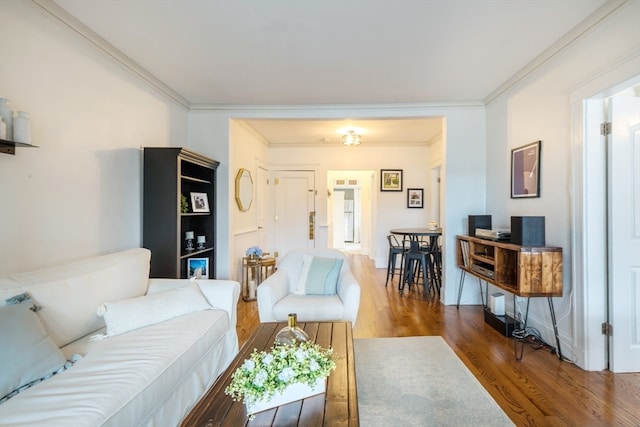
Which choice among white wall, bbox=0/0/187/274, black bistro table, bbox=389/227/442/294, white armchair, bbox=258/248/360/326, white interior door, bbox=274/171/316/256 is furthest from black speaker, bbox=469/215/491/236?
white wall, bbox=0/0/187/274

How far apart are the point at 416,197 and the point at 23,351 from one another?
18.9ft

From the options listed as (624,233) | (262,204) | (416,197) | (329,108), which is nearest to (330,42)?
(329,108)

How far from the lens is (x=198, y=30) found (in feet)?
7.18

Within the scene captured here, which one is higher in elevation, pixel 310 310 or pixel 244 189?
pixel 244 189

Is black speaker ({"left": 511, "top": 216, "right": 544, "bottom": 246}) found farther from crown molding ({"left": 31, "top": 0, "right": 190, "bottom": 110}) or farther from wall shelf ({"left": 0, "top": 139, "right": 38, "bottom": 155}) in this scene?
crown molding ({"left": 31, "top": 0, "right": 190, "bottom": 110})

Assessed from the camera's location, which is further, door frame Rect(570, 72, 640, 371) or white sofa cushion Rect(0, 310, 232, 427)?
door frame Rect(570, 72, 640, 371)

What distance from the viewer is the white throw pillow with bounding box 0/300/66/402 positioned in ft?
4.04

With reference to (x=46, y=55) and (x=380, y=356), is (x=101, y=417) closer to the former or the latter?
(x=380, y=356)

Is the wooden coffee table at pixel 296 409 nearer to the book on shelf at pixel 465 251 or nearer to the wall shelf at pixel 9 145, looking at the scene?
the wall shelf at pixel 9 145

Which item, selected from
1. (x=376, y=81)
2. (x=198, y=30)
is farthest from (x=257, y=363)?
(x=376, y=81)

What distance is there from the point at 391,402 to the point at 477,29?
2578mm

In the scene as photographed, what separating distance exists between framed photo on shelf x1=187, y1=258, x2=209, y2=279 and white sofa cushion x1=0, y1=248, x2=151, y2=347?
1313mm

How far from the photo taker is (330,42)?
7.66 ft

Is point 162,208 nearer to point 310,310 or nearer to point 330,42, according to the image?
point 310,310
